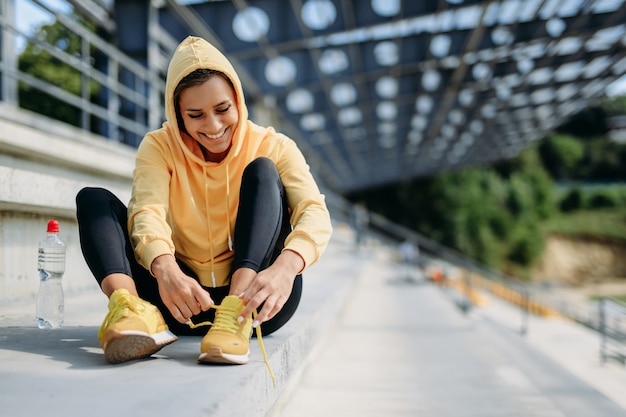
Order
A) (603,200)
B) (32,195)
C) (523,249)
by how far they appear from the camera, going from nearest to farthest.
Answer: (32,195) → (523,249) → (603,200)

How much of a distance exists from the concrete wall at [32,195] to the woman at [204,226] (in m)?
1.11

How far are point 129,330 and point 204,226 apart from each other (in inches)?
18.2

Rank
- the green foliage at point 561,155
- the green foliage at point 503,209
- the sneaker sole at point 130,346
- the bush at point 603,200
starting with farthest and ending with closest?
the green foliage at point 561,155
the bush at point 603,200
the green foliage at point 503,209
the sneaker sole at point 130,346

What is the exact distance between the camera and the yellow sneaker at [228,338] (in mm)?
1592

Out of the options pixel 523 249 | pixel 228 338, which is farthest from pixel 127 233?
pixel 523 249

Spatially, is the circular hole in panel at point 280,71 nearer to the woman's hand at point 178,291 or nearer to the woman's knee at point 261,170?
the woman's knee at point 261,170

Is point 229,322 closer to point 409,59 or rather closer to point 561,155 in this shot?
point 409,59

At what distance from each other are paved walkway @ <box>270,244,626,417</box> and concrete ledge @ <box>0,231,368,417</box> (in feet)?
2.95

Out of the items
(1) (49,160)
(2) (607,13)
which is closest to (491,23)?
(2) (607,13)

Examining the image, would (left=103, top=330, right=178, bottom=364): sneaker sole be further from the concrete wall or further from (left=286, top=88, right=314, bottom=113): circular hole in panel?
(left=286, top=88, right=314, bottom=113): circular hole in panel

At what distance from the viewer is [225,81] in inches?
71.9

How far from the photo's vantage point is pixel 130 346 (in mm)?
1596

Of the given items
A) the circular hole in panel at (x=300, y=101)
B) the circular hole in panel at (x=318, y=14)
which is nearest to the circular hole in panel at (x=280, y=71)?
the circular hole in panel at (x=300, y=101)

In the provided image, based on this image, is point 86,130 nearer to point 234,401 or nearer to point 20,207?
point 20,207
